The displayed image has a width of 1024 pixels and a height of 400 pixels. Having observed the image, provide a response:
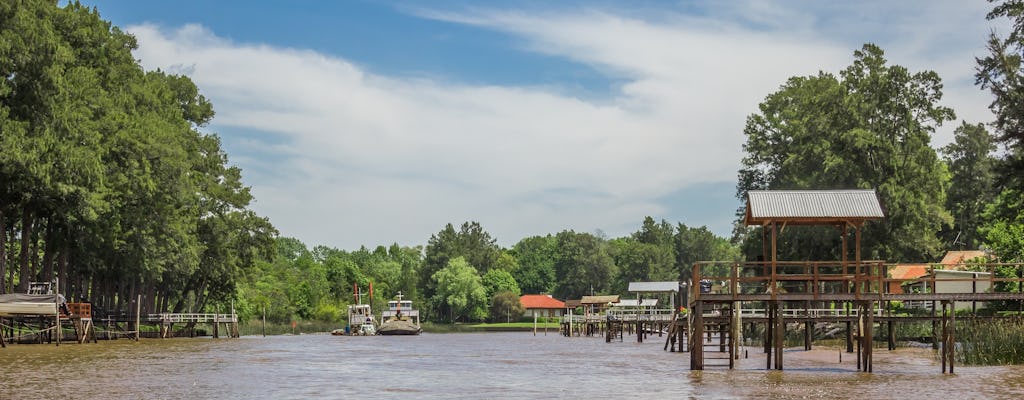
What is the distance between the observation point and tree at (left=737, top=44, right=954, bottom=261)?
68.9m

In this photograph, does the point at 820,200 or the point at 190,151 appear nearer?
the point at 820,200

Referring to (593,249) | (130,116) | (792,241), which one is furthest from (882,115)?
(593,249)

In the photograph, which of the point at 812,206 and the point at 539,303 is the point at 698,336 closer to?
the point at 812,206

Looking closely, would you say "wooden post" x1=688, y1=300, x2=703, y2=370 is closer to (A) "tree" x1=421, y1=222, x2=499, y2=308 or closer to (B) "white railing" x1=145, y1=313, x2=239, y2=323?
(B) "white railing" x1=145, y1=313, x2=239, y2=323

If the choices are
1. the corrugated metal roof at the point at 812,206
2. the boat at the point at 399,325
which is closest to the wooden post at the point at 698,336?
the corrugated metal roof at the point at 812,206

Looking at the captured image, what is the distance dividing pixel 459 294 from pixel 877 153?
104 metres

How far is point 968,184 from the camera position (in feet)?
365

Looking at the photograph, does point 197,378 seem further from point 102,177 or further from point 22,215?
point 22,215

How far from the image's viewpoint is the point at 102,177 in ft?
190

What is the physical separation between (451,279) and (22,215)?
10995 cm

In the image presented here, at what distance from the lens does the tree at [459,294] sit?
16825 centimetres

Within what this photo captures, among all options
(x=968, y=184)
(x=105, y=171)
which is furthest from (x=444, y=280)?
(x=105, y=171)

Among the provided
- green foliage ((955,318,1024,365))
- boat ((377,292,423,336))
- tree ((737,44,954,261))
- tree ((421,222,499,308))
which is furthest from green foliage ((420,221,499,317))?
green foliage ((955,318,1024,365))

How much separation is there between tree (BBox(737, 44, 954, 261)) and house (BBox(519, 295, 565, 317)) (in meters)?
101
